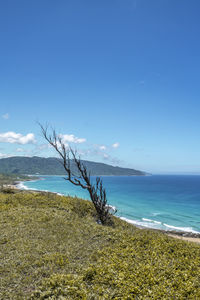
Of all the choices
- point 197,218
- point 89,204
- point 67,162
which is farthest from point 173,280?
point 197,218

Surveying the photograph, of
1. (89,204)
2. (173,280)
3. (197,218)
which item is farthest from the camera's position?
(197,218)

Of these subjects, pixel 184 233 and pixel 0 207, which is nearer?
pixel 0 207

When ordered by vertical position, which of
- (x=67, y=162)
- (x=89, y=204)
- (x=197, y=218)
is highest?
(x=67, y=162)

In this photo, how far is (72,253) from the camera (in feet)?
27.1

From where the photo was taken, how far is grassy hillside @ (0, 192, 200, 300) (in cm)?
561

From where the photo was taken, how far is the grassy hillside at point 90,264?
561 cm

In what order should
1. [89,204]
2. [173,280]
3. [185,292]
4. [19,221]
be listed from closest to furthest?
[185,292]
[173,280]
[19,221]
[89,204]

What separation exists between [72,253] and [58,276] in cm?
210

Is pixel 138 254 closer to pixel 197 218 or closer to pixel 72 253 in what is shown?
pixel 72 253

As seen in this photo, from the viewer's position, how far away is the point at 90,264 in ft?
23.2

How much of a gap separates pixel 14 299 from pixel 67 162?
13.1 metres

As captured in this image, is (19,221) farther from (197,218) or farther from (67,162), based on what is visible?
(197,218)

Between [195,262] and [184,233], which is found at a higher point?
[195,262]

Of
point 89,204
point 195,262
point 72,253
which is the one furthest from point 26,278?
point 89,204
